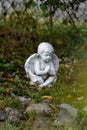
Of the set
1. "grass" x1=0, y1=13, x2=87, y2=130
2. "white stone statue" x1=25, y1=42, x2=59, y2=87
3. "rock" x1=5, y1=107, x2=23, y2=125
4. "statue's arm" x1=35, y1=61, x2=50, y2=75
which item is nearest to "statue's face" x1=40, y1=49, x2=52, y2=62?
"white stone statue" x1=25, y1=42, x2=59, y2=87

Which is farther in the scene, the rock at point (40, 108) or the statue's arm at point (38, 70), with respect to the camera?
the statue's arm at point (38, 70)

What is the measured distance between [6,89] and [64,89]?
0.68 m

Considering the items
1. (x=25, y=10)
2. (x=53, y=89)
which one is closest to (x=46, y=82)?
(x=53, y=89)

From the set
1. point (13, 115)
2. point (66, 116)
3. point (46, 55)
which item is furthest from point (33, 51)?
point (66, 116)

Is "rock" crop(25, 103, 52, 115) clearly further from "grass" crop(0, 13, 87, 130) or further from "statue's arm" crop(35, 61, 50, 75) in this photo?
"statue's arm" crop(35, 61, 50, 75)

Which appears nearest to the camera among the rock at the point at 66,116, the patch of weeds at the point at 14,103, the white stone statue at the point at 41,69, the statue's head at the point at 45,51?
the rock at the point at 66,116

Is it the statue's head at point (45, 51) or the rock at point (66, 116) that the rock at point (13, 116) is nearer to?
the rock at point (66, 116)

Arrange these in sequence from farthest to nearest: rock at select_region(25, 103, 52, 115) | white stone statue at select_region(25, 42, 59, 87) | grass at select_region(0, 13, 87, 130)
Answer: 1. white stone statue at select_region(25, 42, 59, 87)
2. grass at select_region(0, 13, 87, 130)
3. rock at select_region(25, 103, 52, 115)

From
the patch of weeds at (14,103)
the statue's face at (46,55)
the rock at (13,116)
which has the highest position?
the statue's face at (46,55)

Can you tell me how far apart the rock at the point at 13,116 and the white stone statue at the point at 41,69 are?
0.98 meters

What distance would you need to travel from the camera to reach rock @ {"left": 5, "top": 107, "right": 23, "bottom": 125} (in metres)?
6.52

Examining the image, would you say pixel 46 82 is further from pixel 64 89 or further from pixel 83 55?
pixel 83 55

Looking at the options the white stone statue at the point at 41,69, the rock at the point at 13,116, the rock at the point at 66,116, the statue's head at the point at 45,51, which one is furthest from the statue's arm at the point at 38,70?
the rock at the point at 66,116

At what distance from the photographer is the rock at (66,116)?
20.8ft
